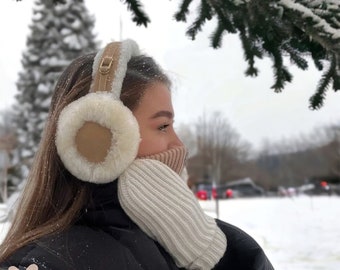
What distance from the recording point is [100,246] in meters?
1.21

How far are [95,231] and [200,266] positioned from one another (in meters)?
0.29

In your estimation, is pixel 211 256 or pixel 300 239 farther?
pixel 300 239

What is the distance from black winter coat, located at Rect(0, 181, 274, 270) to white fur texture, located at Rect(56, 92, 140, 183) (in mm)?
53

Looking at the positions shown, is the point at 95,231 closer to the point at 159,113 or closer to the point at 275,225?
the point at 159,113

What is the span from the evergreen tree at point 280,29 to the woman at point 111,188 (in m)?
0.91

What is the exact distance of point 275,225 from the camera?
18.9 metres

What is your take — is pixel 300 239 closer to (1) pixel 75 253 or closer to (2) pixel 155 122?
(2) pixel 155 122

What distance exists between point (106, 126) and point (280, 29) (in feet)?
3.94

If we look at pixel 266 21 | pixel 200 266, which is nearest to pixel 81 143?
pixel 200 266

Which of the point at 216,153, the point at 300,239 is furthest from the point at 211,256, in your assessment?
the point at 216,153

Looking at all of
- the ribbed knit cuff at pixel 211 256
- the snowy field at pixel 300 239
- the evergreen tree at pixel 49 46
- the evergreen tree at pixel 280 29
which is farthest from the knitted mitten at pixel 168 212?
the evergreen tree at pixel 49 46

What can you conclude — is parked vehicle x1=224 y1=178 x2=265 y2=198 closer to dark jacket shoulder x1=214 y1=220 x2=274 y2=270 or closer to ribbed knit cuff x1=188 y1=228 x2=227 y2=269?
dark jacket shoulder x1=214 y1=220 x2=274 y2=270

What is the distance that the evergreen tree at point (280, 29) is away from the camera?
2092mm

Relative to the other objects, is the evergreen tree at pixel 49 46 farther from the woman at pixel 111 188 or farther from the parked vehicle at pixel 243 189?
the parked vehicle at pixel 243 189
